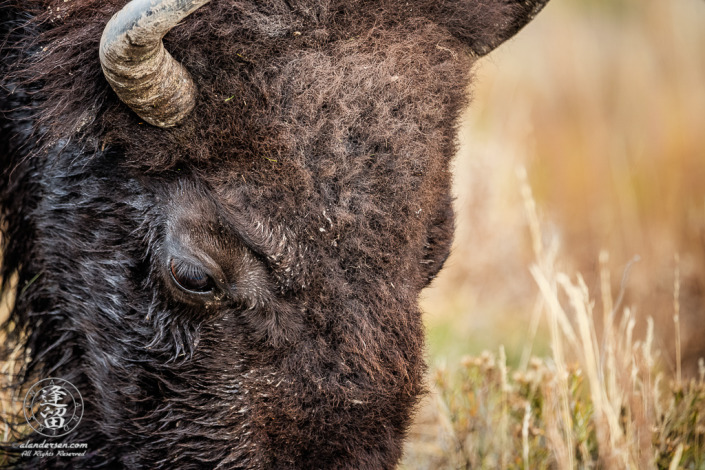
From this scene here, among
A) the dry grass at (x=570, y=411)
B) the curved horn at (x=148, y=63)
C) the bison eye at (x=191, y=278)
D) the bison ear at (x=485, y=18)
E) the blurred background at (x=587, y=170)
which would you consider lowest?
the blurred background at (x=587, y=170)

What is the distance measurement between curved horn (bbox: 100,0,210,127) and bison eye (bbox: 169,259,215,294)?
1.78 feet

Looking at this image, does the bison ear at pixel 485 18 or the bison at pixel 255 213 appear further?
the bison ear at pixel 485 18

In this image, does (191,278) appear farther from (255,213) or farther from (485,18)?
(485,18)

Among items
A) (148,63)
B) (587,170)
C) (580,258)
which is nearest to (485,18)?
(148,63)

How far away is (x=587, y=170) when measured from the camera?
34.6 ft

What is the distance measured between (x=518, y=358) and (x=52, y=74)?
5.46 meters

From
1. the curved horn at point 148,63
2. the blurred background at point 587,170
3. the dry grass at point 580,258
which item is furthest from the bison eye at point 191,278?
the blurred background at point 587,170

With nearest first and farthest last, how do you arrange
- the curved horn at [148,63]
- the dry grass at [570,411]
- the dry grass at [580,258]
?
1. the curved horn at [148,63]
2. the dry grass at [570,411]
3. the dry grass at [580,258]

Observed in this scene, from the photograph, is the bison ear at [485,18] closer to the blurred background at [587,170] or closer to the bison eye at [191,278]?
Answer: the bison eye at [191,278]

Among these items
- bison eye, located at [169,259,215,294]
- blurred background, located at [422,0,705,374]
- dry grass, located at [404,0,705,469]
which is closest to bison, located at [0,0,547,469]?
bison eye, located at [169,259,215,294]

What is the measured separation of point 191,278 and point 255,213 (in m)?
0.36

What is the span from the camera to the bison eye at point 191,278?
234cm

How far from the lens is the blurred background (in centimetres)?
761

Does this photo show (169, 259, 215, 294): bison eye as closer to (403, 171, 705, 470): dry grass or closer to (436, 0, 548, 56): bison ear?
(436, 0, 548, 56): bison ear
